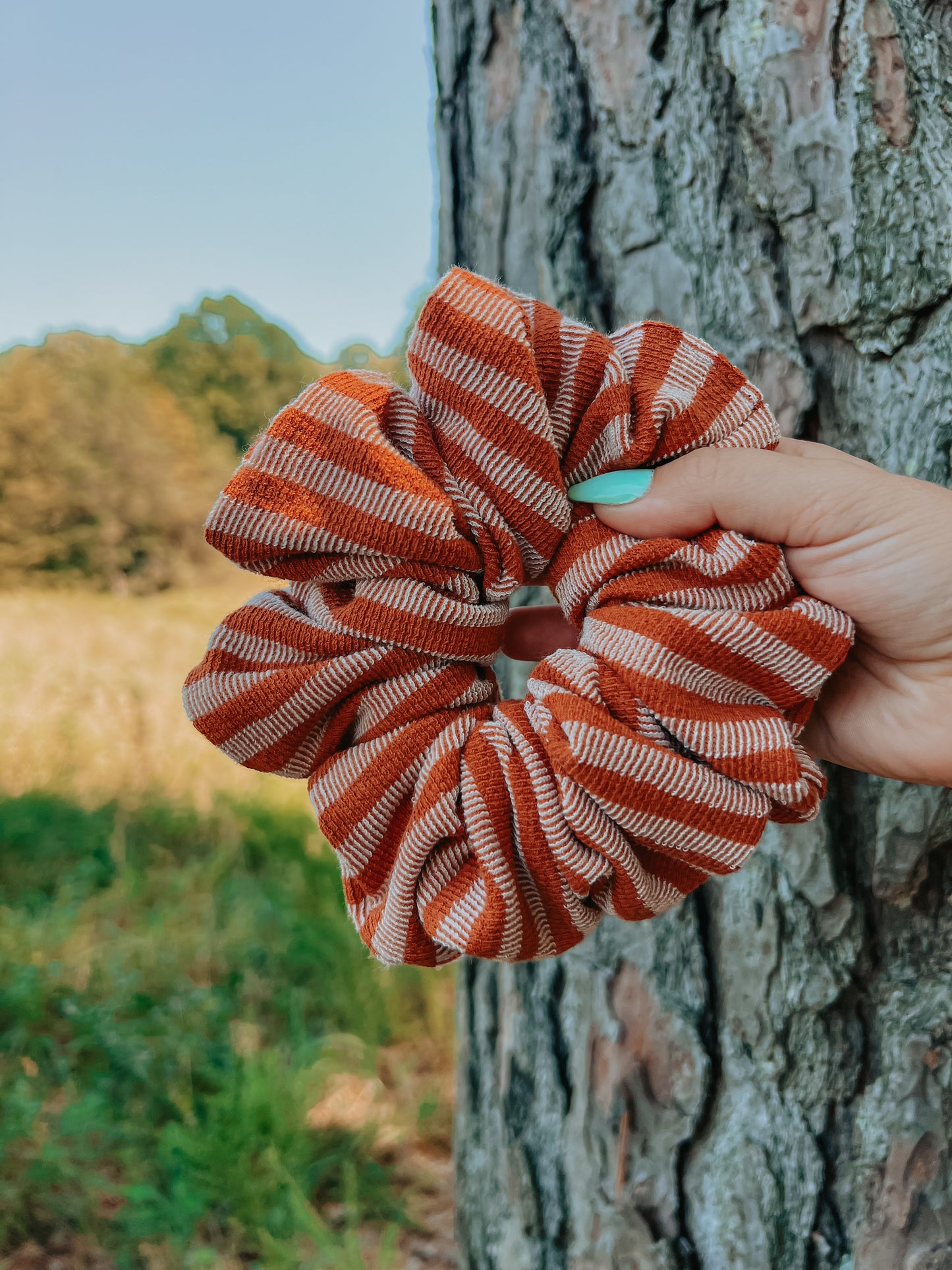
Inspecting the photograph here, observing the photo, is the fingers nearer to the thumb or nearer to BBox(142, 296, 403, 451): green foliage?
the thumb

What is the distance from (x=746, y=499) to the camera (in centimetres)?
60

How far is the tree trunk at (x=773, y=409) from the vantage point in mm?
786

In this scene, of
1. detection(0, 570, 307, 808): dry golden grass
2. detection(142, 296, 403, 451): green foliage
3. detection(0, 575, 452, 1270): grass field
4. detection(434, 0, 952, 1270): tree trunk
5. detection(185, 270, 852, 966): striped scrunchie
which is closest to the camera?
detection(185, 270, 852, 966): striped scrunchie

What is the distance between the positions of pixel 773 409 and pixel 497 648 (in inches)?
16.9

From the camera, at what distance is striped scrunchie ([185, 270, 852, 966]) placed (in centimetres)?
54

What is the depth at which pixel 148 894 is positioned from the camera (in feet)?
7.41

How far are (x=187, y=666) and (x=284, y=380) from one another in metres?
7.45

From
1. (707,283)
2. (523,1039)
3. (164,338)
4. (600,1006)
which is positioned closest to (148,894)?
(523,1039)

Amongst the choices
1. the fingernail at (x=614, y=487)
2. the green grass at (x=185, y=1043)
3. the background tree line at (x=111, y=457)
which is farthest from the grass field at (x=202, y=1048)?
the background tree line at (x=111, y=457)

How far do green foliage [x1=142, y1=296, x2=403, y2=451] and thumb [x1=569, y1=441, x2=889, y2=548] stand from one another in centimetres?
957

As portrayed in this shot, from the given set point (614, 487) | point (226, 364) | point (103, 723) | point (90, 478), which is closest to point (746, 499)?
point (614, 487)

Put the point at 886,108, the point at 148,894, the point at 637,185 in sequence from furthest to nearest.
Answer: the point at 148,894 < the point at 637,185 < the point at 886,108

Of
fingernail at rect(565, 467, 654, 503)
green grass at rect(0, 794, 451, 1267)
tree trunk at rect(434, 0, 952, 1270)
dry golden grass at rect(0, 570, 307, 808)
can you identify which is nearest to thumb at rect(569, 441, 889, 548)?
fingernail at rect(565, 467, 654, 503)

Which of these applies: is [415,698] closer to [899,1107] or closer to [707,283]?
[707,283]
